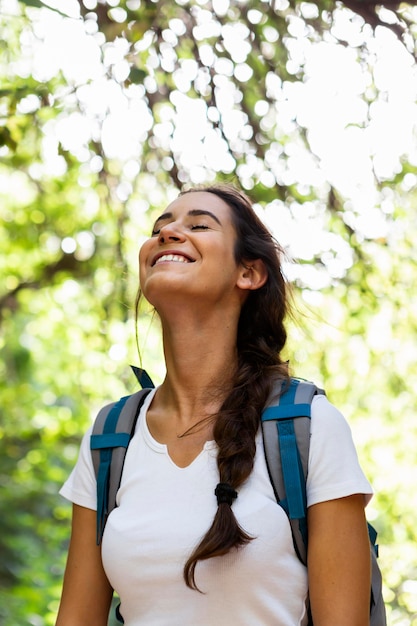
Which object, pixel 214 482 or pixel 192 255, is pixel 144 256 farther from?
pixel 214 482

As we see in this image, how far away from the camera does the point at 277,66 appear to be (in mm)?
4066

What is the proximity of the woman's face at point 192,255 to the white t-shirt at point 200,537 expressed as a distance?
1.48 feet

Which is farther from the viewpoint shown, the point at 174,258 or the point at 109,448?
the point at 174,258

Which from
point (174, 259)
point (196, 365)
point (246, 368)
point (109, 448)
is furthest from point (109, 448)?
point (174, 259)

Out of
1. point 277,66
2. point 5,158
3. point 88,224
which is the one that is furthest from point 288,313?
point 88,224

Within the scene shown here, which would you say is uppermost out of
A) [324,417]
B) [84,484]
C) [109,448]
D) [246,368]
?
[324,417]

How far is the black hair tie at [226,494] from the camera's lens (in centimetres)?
231

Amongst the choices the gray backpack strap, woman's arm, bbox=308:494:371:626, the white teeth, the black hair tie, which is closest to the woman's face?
the white teeth

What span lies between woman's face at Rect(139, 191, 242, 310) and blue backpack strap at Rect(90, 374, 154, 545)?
319mm

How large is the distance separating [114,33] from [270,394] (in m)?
1.92

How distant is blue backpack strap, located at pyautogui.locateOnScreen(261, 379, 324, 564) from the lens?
228cm

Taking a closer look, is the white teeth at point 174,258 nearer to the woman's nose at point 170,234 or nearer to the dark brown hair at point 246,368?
the woman's nose at point 170,234

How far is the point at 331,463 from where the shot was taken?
7.58ft

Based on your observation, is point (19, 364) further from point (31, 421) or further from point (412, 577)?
point (412, 577)
